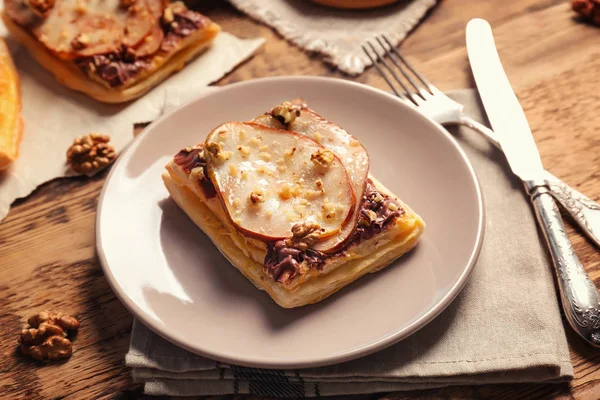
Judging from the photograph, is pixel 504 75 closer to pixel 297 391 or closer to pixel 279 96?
pixel 279 96

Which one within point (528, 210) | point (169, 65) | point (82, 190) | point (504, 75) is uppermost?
point (504, 75)

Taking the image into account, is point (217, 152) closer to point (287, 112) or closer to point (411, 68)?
point (287, 112)

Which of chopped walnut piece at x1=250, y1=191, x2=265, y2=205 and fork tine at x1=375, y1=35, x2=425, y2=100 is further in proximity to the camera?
fork tine at x1=375, y1=35, x2=425, y2=100

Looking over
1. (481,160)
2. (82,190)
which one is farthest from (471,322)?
(82,190)

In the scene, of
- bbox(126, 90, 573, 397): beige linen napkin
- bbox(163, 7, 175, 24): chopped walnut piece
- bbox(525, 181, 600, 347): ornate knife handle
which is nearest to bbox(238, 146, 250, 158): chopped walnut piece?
bbox(126, 90, 573, 397): beige linen napkin

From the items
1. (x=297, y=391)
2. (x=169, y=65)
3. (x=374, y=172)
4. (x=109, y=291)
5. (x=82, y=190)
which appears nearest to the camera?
(x=297, y=391)

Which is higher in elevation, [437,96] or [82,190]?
[437,96]

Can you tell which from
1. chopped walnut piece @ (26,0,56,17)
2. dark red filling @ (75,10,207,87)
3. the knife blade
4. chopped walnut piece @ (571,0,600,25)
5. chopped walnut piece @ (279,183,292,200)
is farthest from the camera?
chopped walnut piece @ (571,0,600,25)

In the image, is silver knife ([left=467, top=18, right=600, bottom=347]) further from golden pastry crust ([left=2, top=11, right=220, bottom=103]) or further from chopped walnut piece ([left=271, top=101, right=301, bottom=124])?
golden pastry crust ([left=2, top=11, right=220, bottom=103])

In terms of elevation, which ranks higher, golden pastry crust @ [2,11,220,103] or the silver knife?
the silver knife
